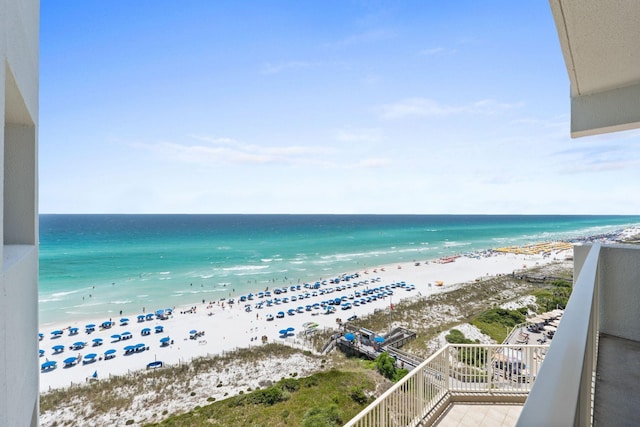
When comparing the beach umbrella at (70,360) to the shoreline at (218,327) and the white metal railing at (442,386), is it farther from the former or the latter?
the white metal railing at (442,386)

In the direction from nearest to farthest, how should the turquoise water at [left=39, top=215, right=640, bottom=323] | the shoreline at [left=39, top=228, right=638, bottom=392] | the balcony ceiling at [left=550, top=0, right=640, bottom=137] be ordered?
the balcony ceiling at [left=550, top=0, right=640, bottom=137], the shoreline at [left=39, top=228, right=638, bottom=392], the turquoise water at [left=39, top=215, right=640, bottom=323]

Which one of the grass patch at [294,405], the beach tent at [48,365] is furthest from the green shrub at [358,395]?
the beach tent at [48,365]

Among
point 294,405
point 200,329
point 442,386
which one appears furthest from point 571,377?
point 200,329

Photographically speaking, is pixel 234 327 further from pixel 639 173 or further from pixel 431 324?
pixel 639 173

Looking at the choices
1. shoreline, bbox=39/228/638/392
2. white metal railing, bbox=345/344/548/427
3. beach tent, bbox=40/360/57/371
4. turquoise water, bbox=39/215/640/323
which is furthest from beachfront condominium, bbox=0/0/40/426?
turquoise water, bbox=39/215/640/323

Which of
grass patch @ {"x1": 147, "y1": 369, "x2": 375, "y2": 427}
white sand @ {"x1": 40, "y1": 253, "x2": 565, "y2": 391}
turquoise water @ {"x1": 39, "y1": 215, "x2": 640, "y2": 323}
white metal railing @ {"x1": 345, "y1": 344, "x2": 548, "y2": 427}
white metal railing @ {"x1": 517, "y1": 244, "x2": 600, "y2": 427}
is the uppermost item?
white metal railing @ {"x1": 517, "y1": 244, "x2": 600, "y2": 427}

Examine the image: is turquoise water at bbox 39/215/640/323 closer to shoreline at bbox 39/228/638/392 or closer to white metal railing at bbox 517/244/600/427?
shoreline at bbox 39/228/638/392
